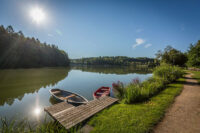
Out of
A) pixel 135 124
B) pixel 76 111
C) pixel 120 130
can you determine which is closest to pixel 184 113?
pixel 135 124

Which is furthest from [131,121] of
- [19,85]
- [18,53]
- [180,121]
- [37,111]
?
[18,53]

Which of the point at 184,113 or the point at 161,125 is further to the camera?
the point at 184,113

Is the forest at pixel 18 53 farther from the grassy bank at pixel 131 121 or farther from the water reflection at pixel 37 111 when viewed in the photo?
the grassy bank at pixel 131 121

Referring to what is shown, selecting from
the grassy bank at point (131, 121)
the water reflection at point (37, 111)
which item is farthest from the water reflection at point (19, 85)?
the grassy bank at point (131, 121)

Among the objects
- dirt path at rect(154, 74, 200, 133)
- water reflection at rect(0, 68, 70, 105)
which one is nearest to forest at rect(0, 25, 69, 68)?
water reflection at rect(0, 68, 70, 105)

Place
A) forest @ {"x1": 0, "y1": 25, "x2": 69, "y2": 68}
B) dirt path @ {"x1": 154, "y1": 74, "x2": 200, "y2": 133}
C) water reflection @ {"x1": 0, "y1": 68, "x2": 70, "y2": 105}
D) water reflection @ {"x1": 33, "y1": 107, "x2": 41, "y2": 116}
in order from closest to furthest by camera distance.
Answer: dirt path @ {"x1": 154, "y1": 74, "x2": 200, "y2": 133} → water reflection @ {"x1": 33, "y1": 107, "x2": 41, "y2": 116} → water reflection @ {"x1": 0, "y1": 68, "x2": 70, "y2": 105} → forest @ {"x1": 0, "y1": 25, "x2": 69, "y2": 68}

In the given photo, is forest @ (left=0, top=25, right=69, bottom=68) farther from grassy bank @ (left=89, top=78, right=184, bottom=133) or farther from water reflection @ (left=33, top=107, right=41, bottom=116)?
grassy bank @ (left=89, top=78, right=184, bottom=133)

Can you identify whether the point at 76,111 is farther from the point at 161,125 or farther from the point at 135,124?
the point at 161,125

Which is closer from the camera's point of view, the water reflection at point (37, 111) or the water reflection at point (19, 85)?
the water reflection at point (37, 111)

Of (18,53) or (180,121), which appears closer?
(180,121)

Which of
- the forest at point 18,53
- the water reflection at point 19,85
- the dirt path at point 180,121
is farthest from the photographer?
the forest at point 18,53

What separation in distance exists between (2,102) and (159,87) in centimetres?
1414

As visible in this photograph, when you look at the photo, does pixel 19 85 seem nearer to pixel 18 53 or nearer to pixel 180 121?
pixel 180 121

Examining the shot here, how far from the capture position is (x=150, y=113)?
387 cm
